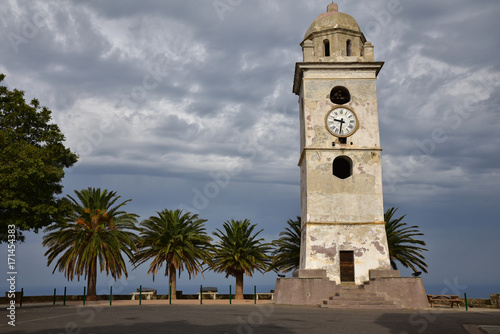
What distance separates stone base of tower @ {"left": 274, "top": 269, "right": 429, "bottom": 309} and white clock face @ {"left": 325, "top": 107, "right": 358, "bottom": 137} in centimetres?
842

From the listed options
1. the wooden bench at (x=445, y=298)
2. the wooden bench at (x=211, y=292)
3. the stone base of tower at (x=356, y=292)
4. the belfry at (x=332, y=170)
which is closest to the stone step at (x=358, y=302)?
the stone base of tower at (x=356, y=292)

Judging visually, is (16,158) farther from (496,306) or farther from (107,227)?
(496,306)

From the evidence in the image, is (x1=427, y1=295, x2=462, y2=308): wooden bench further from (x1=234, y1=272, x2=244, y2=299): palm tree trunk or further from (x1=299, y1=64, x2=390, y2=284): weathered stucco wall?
(x1=234, y1=272, x2=244, y2=299): palm tree trunk

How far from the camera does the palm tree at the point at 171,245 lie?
121 feet

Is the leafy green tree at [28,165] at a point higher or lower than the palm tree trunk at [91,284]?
higher

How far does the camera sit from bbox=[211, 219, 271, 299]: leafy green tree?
39.2 meters

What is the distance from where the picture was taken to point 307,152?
92.2 feet

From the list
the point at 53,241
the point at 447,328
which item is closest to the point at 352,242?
the point at 447,328

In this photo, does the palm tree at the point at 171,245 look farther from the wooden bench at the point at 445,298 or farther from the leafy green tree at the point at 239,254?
the wooden bench at the point at 445,298

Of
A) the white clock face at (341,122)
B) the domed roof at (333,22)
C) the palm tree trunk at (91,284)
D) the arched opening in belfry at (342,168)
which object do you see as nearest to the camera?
the white clock face at (341,122)

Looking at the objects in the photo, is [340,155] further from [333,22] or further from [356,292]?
[333,22]

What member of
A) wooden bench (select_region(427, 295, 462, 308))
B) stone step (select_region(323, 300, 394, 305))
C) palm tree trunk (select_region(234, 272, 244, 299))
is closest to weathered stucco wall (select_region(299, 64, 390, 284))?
stone step (select_region(323, 300, 394, 305))

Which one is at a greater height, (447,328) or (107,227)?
(107,227)

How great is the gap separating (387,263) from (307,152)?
7841mm
